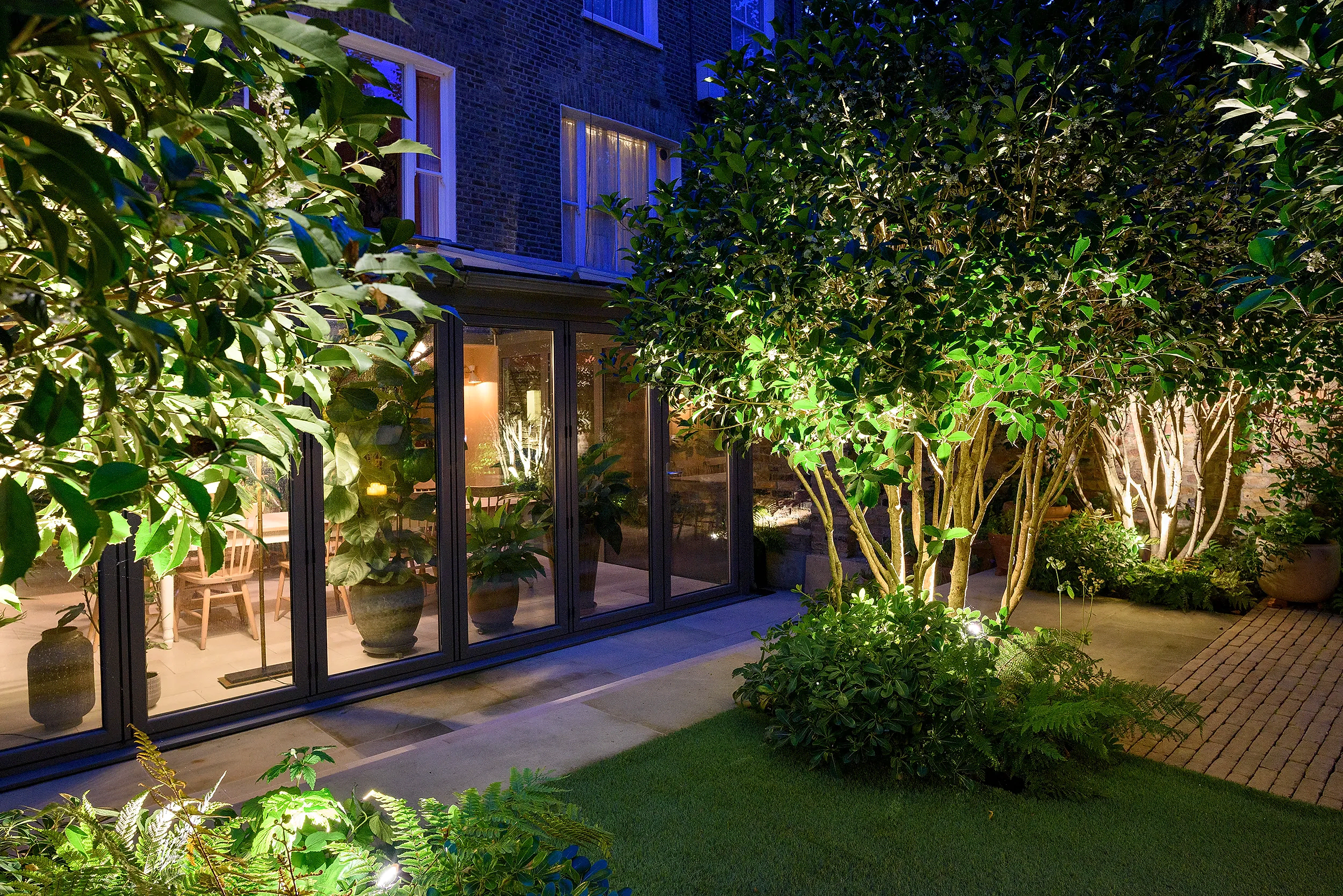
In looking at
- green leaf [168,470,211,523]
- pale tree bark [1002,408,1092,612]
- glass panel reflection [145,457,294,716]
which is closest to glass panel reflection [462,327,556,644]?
glass panel reflection [145,457,294,716]

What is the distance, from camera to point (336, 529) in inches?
232

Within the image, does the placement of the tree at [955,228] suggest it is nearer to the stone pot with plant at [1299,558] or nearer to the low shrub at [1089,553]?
the low shrub at [1089,553]

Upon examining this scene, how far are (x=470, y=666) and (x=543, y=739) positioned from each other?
210 centimetres

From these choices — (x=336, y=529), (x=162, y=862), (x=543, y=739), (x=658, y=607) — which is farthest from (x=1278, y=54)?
(x=658, y=607)

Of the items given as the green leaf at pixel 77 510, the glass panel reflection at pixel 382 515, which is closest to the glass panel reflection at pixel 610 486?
the glass panel reflection at pixel 382 515

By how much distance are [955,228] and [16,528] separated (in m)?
3.72

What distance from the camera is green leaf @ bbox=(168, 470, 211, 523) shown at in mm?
934

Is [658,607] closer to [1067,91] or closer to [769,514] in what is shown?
[769,514]

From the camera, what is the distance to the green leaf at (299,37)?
857 mm

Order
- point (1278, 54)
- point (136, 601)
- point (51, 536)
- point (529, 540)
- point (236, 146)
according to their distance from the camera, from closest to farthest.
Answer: point (236, 146)
point (51, 536)
point (1278, 54)
point (136, 601)
point (529, 540)

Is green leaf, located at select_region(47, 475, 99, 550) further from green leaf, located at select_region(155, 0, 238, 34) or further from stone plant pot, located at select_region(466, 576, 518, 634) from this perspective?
stone plant pot, located at select_region(466, 576, 518, 634)

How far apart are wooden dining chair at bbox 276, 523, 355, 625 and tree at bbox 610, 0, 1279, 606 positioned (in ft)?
10.1

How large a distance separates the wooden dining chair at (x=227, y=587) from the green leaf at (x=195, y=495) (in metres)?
4.85

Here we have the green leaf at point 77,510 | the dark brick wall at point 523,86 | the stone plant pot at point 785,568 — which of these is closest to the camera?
the green leaf at point 77,510
